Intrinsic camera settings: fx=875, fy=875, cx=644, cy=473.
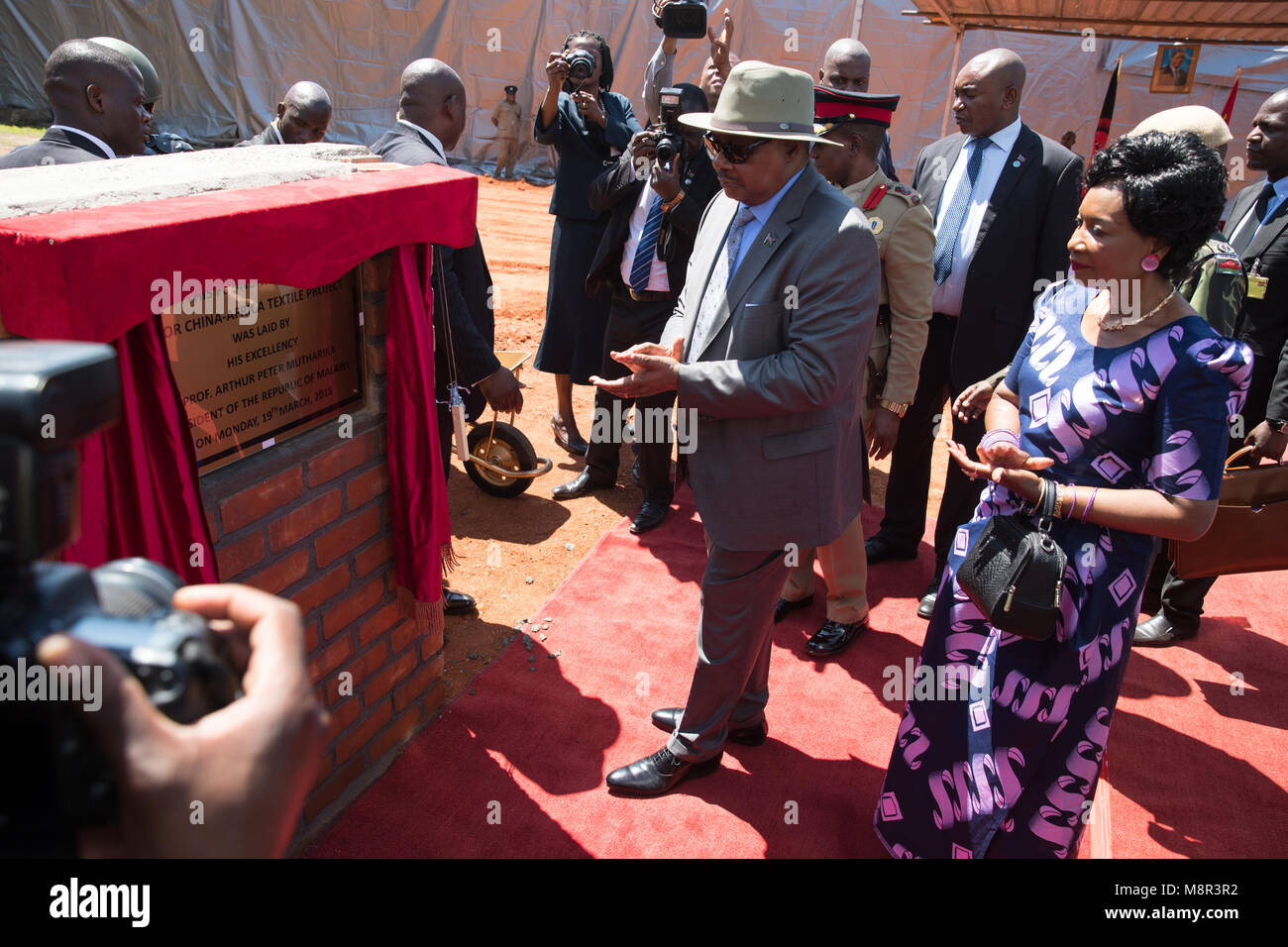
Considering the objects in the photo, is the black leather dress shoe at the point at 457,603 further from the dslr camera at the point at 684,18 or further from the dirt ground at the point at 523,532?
the dslr camera at the point at 684,18

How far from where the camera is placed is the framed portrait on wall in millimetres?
12094

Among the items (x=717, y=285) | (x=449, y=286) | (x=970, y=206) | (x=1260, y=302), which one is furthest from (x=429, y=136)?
(x=1260, y=302)

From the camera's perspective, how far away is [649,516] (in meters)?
4.71

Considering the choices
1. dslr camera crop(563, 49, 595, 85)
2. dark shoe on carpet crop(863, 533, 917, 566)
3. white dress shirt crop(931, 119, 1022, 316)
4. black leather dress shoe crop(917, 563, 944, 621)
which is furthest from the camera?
dslr camera crop(563, 49, 595, 85)

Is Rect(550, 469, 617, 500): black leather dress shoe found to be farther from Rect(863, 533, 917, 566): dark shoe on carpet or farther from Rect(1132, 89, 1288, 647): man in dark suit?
Rect(1132, 89, 1288, 647): man in dark suit

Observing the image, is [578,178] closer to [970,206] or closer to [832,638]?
[970,206]

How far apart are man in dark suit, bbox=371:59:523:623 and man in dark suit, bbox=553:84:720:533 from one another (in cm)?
82

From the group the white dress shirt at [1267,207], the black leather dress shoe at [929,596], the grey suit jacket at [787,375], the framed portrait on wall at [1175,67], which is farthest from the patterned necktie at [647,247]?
the framed portrait on wall at [1175,67]

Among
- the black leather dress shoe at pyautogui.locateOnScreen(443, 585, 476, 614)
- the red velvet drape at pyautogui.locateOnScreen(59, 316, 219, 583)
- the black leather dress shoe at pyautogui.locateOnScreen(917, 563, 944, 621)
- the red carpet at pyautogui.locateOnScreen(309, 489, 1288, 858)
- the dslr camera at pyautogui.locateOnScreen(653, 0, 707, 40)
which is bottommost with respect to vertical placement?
the red carpet at pyautogui.locateOnScreen(309, 489, 1288, 858)

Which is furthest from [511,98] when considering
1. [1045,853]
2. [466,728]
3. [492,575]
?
[1045,853]

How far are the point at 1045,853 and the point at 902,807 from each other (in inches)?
16.1

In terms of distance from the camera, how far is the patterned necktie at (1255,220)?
4059mm

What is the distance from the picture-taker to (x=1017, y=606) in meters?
2.12

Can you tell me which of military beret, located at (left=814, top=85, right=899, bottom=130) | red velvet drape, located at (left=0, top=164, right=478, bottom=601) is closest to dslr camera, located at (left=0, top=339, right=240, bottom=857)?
red velvet drape, located at (left=0, top=164, right=478, bottom=601)
